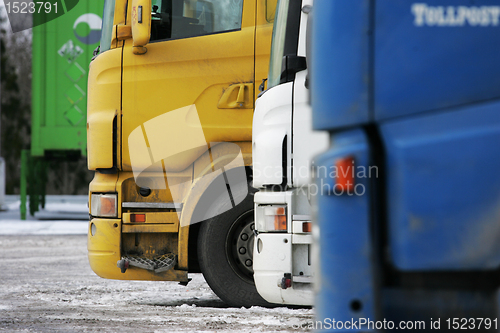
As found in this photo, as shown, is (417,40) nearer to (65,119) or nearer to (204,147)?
(204,147)

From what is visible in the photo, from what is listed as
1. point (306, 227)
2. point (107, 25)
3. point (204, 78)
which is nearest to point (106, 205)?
point (204, 78)

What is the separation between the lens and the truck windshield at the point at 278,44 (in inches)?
150

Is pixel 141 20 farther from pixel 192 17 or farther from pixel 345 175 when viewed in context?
pixel 345 175

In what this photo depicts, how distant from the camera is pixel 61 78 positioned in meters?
12.6

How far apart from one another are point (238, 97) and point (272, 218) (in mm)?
1367

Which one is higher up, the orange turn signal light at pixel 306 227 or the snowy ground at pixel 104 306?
the orange turn signal light at pixel 306 227

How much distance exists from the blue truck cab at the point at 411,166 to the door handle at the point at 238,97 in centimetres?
270

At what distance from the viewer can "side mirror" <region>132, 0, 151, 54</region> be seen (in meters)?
4.50

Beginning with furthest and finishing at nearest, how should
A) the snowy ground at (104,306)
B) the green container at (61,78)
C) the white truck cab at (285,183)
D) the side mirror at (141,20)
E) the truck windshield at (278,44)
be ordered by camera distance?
the green container at (61,78) < the side mirror at (141,20) < the snowy ground at (104,306) < the truck windshield at (278,44) < the white truck cab at (285,183)

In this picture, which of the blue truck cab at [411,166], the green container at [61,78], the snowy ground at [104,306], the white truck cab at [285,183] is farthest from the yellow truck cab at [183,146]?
the green container at [61,78]

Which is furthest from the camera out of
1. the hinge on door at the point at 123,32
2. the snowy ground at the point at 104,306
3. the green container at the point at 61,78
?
the green container at the point at 61,78

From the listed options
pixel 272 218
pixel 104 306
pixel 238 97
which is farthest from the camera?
pixel 104 306

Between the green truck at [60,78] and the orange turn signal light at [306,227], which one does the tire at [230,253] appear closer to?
the orange turn signal light at [306,227]

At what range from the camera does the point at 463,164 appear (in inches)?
74.7
